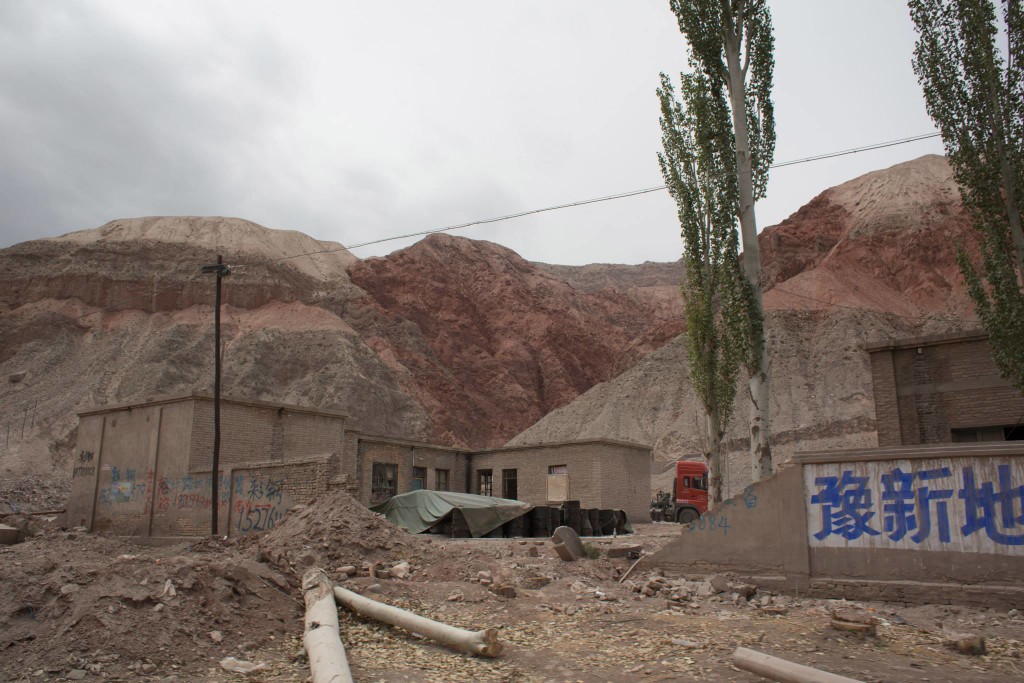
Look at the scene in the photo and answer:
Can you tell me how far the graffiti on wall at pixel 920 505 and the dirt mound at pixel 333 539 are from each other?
22.7 feet

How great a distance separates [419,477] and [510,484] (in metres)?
4.16

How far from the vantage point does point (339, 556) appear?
1176 cm

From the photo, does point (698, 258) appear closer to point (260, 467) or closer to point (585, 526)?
point (585, 526)

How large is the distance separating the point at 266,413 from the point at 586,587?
1578 cm

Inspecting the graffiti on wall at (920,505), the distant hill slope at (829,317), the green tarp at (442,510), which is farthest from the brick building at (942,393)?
the distant hill slope at (829,317)

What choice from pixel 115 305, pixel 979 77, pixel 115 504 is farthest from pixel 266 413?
pixel 115 305

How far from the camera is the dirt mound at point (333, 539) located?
1105 cm

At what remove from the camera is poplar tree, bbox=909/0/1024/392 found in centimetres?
1432

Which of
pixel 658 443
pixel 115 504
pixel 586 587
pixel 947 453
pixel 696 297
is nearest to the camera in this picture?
pixel 947 453

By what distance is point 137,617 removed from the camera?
7.48 meters

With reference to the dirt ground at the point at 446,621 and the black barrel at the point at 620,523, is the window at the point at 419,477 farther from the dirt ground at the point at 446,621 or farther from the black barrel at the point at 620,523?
the dirt ground at the point at 446,621

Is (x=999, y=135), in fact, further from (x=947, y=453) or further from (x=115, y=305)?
(x=115, y=305)

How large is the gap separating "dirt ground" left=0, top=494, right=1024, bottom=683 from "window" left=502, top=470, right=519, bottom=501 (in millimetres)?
21101

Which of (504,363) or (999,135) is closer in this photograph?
(999,135)
